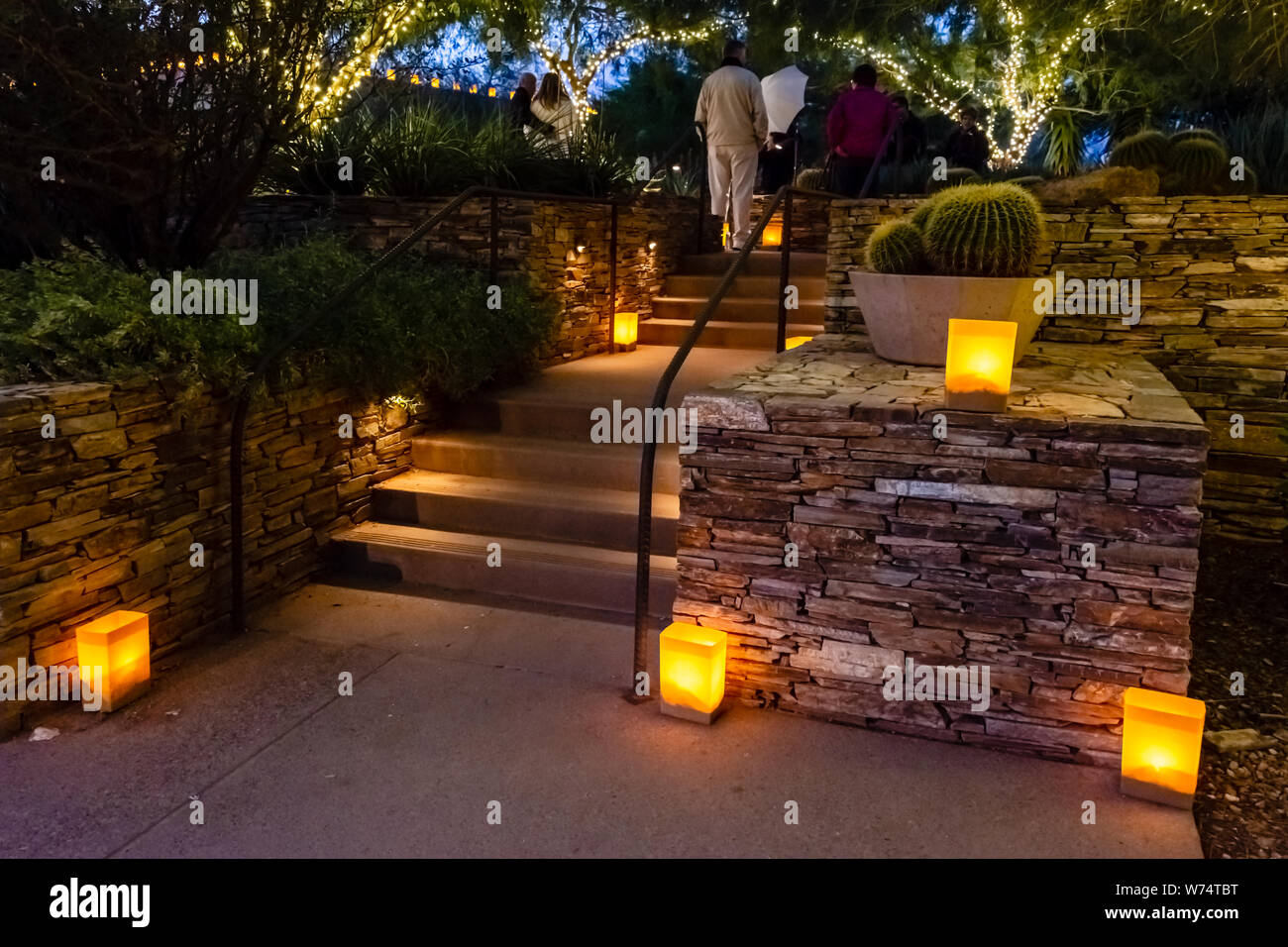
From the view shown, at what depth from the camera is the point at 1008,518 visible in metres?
3.26

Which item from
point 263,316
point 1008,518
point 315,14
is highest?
point 315,14

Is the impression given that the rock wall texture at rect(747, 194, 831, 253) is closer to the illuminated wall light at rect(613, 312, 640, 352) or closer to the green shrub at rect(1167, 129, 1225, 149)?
the illuminated wall light at rect(613, 312, 640, 352)

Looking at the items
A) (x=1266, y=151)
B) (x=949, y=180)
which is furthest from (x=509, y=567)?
(x=1266, y=151)

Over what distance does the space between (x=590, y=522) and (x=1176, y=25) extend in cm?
655

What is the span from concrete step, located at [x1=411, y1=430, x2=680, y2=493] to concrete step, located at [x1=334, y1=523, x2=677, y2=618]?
1.61 ft

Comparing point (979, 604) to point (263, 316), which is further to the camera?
point (263, 316)

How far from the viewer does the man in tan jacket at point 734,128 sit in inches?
303

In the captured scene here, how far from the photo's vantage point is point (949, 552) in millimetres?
3342

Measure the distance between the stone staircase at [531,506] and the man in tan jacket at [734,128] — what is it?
2.23 metres

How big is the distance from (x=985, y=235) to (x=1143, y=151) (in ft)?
8.60

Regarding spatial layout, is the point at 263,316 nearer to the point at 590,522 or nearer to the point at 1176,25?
the point at 590,522

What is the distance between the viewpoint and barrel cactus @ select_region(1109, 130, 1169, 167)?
604cm

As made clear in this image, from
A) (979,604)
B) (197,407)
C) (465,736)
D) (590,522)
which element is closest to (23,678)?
(197,407)

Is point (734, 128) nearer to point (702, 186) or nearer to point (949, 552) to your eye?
point (702, 186)
